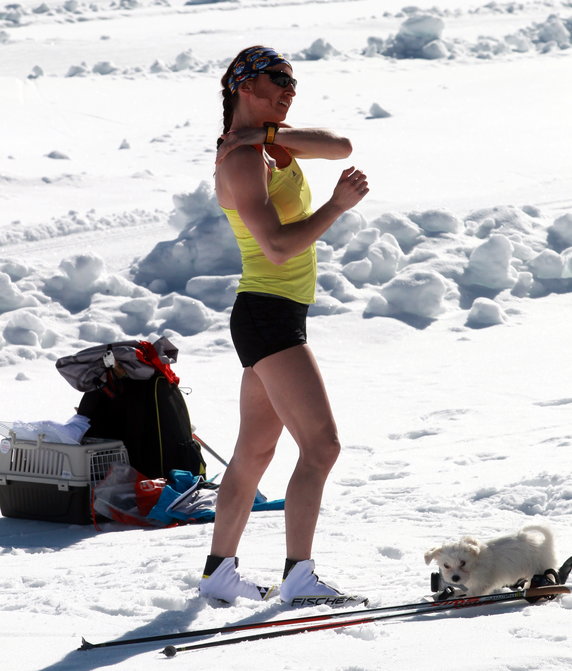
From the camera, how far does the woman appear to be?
126 inches

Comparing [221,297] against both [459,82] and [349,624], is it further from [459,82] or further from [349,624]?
[459,82]

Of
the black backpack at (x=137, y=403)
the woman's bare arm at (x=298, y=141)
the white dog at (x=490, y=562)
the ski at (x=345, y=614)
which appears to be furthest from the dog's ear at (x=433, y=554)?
the black backpack at (x=137, y=403)

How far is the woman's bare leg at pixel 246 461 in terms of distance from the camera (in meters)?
3.43

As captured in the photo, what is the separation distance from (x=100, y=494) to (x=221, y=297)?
14.8ft

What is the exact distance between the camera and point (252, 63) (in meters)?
3.33

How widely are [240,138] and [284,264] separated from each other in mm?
381

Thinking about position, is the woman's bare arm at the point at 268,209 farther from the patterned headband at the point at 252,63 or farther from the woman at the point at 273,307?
the patterned headband at the point at 252,63

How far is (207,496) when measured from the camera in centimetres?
494

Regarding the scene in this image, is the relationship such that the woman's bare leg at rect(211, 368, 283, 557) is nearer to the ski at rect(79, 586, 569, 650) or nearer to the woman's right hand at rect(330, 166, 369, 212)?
the ski at rect(79, 586, 569, 650)

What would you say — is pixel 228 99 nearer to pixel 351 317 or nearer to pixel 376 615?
pixel 376 615

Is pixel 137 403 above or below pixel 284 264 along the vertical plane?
below

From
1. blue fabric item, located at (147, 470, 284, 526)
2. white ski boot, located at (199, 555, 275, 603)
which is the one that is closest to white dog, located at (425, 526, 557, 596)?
white ski boot, located at (199, 555, 275, 603)

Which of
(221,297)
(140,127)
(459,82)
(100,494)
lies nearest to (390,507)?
(100,494)

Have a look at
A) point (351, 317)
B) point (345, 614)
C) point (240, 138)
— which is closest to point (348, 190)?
point (240, 138)
